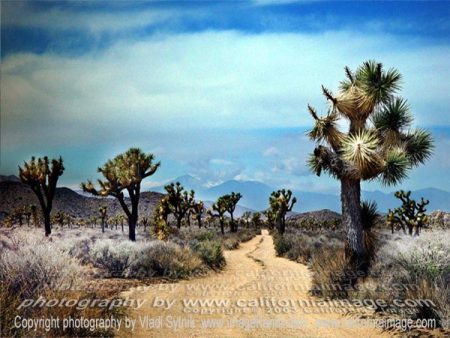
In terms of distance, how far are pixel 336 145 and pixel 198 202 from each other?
158 feet

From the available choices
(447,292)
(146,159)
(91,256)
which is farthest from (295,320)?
(146,159)

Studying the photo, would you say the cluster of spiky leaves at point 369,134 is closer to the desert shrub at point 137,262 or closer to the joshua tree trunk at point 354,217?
the joshua tree trunk at point 354,217

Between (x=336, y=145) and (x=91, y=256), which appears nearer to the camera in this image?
(x=336, y=145)

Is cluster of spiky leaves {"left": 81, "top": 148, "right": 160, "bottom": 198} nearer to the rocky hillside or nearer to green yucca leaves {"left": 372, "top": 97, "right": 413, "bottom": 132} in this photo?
green yucca leaves {"left": 372, "top": 97, "right": 413, "bottom": 132}

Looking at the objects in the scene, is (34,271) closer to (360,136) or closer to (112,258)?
(112,258)

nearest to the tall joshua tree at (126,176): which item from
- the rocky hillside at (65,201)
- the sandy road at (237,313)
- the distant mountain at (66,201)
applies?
the sandy road at (237,313)

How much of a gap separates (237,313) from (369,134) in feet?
21.2

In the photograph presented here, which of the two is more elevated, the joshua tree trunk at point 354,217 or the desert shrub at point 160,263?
the joshua tree trunk at point 354,217

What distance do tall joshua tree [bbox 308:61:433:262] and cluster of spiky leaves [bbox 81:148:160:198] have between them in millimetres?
15995

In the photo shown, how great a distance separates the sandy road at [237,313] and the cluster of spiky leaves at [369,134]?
160 inches

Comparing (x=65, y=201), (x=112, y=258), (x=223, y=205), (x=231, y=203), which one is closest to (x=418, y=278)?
(x=112, y=258)

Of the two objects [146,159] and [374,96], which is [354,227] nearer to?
[374,96]

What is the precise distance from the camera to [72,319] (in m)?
6.91

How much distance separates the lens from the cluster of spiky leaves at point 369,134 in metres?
12.0
